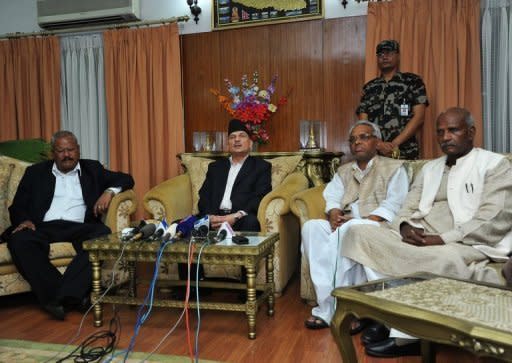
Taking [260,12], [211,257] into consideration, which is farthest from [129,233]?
[260,12]

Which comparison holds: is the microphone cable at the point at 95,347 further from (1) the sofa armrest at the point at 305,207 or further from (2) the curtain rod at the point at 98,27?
(2) the curtain rod at the point at 98,27

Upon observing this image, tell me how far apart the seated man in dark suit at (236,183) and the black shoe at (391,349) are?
1252mm

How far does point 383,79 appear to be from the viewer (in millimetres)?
3561

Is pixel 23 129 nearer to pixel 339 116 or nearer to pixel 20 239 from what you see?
pixel 20 239

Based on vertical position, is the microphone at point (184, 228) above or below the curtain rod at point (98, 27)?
below

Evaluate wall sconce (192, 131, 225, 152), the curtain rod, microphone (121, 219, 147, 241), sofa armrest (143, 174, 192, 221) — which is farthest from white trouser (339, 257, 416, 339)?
the curtain rod

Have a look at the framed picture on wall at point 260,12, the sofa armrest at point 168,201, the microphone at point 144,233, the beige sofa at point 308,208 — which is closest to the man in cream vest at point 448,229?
the beige sofa at point 308,208

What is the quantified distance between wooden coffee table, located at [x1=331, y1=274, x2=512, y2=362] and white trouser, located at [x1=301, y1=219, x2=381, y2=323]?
785 mm

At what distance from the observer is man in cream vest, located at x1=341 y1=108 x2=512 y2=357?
2043 millimetres

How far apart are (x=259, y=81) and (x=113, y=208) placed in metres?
2.10

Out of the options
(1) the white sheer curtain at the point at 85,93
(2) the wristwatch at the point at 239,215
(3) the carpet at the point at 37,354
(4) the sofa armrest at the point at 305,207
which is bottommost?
(3) the carpet at the point at 37,354

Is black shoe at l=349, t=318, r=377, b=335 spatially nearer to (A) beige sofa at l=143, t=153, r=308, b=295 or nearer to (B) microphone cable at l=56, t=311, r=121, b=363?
(A) beige sofa at l=143, t=153, r=308, b=295

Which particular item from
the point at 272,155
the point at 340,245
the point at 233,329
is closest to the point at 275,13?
the point at 272,155

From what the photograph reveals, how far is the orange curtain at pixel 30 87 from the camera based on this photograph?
16.4 ft
